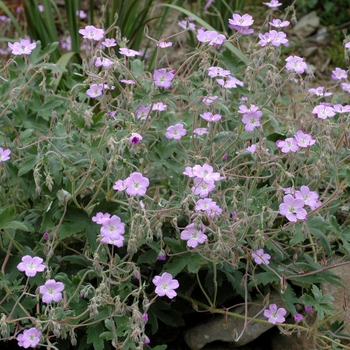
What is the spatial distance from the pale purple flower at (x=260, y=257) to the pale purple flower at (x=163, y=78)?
1.79 ft

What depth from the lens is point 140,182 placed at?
178 cm

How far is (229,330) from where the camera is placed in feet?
7.15

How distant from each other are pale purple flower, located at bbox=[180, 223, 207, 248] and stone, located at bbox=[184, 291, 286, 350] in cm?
42

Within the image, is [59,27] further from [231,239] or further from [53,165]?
[231,239]

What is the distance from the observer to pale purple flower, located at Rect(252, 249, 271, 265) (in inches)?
76.4

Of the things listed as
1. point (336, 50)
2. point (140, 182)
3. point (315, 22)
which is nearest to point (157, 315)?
point (140, 182)

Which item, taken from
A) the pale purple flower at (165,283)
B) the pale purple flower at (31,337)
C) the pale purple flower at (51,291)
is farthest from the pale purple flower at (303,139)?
the pale purple flower at (31,337)

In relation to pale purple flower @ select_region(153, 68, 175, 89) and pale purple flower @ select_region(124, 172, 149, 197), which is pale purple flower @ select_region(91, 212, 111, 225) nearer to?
pale purple flower @ select_region(124, 172, 149, 197)

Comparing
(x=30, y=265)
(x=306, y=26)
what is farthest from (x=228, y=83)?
(x=306, y=26)

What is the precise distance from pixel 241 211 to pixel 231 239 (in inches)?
4.4

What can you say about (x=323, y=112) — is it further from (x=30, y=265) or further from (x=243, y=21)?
(x=30, y=265)

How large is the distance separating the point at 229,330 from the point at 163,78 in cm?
80

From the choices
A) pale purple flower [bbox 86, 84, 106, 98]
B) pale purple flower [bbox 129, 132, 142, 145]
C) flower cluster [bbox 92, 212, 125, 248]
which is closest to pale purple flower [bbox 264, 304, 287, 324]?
flower cluster [bbox 92, 212, 125, 248]

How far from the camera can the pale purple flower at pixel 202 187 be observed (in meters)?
1.85
